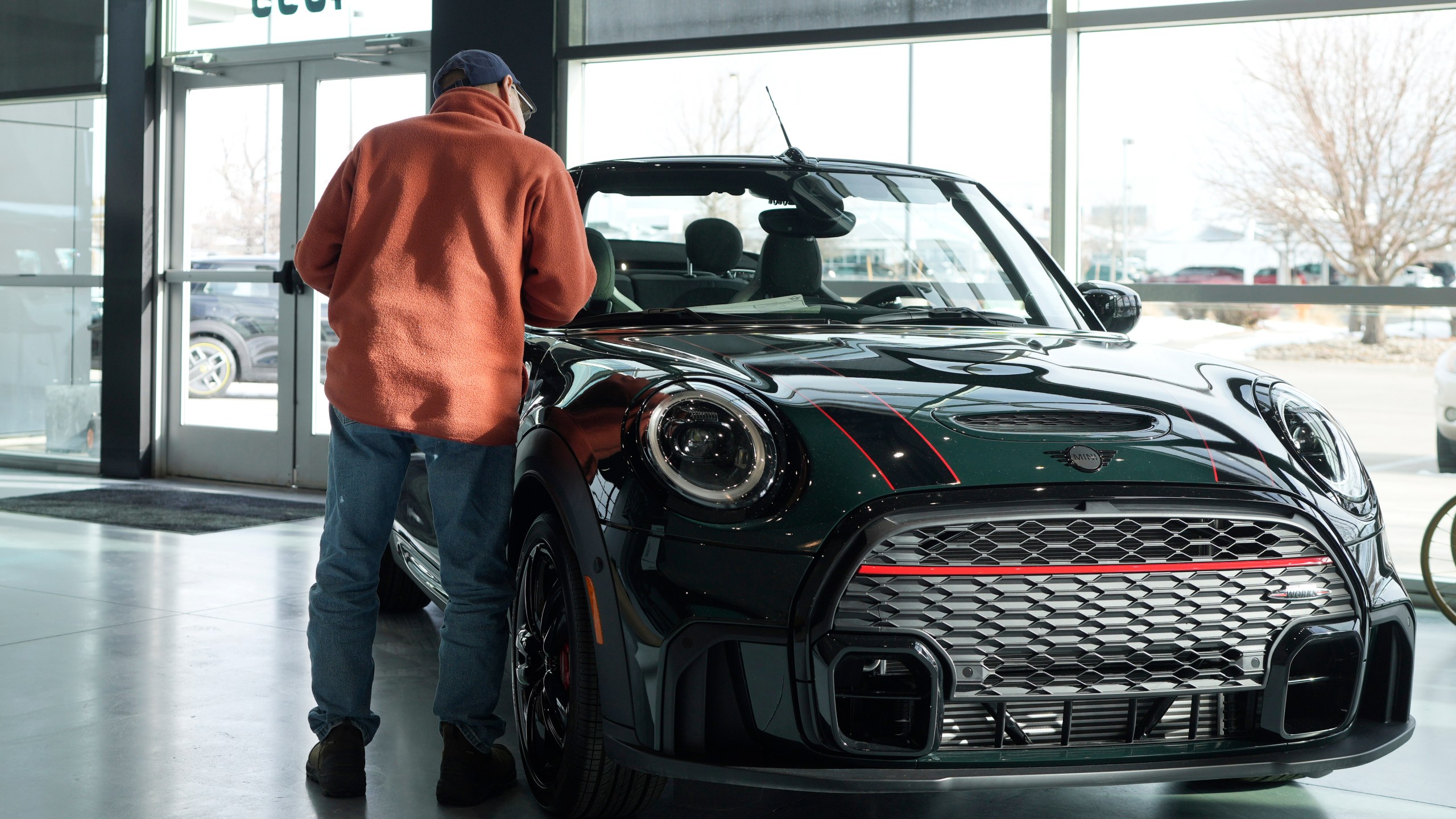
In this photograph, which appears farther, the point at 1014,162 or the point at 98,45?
the point at 98,45

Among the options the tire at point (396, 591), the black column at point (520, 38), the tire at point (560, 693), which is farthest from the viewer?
the black column at point (520, 38)

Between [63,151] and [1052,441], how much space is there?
8.08 meters

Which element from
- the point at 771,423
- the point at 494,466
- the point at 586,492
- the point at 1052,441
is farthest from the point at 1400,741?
the point at 494,466

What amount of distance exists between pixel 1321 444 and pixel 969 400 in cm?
65

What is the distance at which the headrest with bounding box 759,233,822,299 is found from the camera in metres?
3.04

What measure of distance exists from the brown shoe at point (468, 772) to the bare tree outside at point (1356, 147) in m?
3.97

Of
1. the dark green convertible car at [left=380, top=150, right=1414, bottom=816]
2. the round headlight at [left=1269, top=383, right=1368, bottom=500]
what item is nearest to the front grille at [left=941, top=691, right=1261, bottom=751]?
the dark green convertible car at [left=380, top=150, right=1414, bottom=816]

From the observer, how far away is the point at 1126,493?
6.50 feet

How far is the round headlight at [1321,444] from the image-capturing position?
224 cm

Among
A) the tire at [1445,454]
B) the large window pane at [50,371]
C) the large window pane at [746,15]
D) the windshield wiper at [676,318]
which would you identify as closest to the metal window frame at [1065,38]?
the large window pane at [746,15]

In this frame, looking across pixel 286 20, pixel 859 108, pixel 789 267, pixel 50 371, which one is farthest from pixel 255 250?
pixel 789 267

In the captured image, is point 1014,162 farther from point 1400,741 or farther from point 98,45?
point 98,45

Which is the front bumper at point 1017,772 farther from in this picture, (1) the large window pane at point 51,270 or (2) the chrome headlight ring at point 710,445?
(1) the large window pane at point 51,270

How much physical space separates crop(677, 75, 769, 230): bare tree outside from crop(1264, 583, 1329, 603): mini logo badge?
15.4 ft
